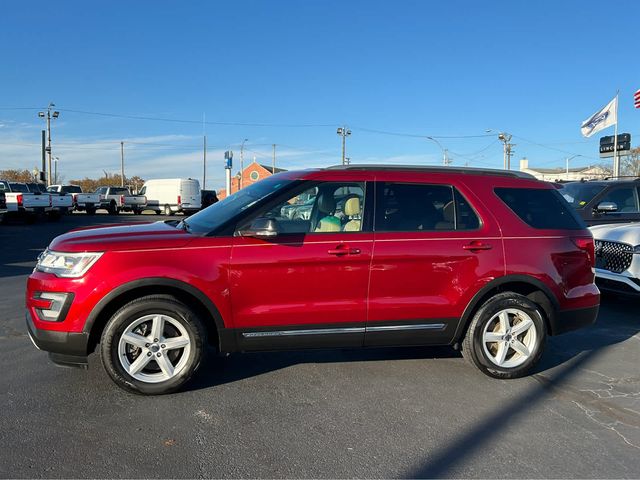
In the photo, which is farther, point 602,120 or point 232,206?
point 602,120

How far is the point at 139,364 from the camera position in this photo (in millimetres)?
3842

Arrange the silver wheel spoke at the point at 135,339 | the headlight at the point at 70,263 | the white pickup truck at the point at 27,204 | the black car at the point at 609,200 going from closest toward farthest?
the headlight at the point at 70,263 < the silver wheel spoke at the point at 135,339 < the black car at the point at 609,200 < the white pickup truck at the point at 27,204

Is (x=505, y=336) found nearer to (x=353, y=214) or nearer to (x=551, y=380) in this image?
(x=551, y=380)

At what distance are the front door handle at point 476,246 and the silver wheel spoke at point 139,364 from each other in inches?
107

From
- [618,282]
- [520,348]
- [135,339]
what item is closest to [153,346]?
[135,339]

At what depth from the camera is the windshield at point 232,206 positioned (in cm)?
410

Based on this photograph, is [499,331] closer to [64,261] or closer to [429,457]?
[429,457]

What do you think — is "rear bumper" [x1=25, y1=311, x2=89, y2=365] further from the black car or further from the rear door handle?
the black car

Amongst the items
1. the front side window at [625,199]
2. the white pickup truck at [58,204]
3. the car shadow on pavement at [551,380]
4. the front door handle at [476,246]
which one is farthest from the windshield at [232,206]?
the white pickup truck at [58,204]

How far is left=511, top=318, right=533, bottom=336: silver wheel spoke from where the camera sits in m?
4.43

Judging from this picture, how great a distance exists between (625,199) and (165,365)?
29.2 ft

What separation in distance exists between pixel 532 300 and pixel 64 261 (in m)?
3.94

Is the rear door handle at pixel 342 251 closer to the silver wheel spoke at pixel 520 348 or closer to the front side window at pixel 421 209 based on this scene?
the front side window at pixel 421 209

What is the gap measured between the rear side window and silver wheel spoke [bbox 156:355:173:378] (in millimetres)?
3162
